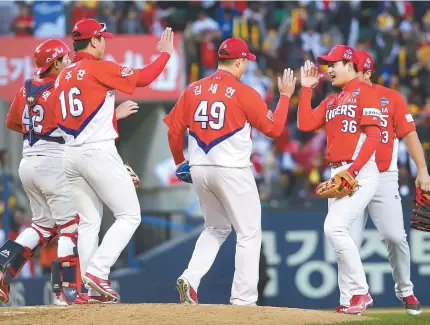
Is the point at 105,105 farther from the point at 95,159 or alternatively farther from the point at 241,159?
the point at 241,159

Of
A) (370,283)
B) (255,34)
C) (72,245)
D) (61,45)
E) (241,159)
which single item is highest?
(255,34)

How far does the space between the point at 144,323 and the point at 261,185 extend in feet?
31.7

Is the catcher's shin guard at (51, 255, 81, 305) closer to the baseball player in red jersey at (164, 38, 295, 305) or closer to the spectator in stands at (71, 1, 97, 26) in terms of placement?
the baseball player in red jersey at (164, 38, 295, 305)

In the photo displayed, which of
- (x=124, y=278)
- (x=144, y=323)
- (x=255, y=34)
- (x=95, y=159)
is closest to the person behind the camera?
(x=144, y=323)

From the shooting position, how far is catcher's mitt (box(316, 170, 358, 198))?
843cm

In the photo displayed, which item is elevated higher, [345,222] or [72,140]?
[72,140]

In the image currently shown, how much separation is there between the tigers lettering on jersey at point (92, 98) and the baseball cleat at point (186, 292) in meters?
1.34

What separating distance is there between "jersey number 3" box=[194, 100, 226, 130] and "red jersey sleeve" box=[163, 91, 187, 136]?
0.22 m

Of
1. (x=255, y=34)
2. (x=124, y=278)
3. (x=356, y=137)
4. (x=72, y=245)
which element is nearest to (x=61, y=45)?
(x=72, y=245)

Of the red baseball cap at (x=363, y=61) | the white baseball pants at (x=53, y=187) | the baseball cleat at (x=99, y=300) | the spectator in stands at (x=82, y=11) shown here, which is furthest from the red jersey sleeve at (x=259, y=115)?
the spectator in stands at (x=82, y=11)

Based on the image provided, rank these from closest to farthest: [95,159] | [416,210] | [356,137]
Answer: [95,159] → [356,137] → [416,210]

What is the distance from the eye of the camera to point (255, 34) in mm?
21516

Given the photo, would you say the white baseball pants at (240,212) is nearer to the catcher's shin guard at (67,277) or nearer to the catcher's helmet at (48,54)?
the catcher's shin guard at (67,277)

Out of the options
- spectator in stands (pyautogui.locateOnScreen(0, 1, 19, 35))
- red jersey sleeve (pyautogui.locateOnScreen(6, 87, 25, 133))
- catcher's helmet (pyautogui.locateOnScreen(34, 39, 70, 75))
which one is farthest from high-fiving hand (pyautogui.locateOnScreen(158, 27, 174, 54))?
spectator in stands (pyautogui.locateOnScreen(0, 1, 19, 35))
